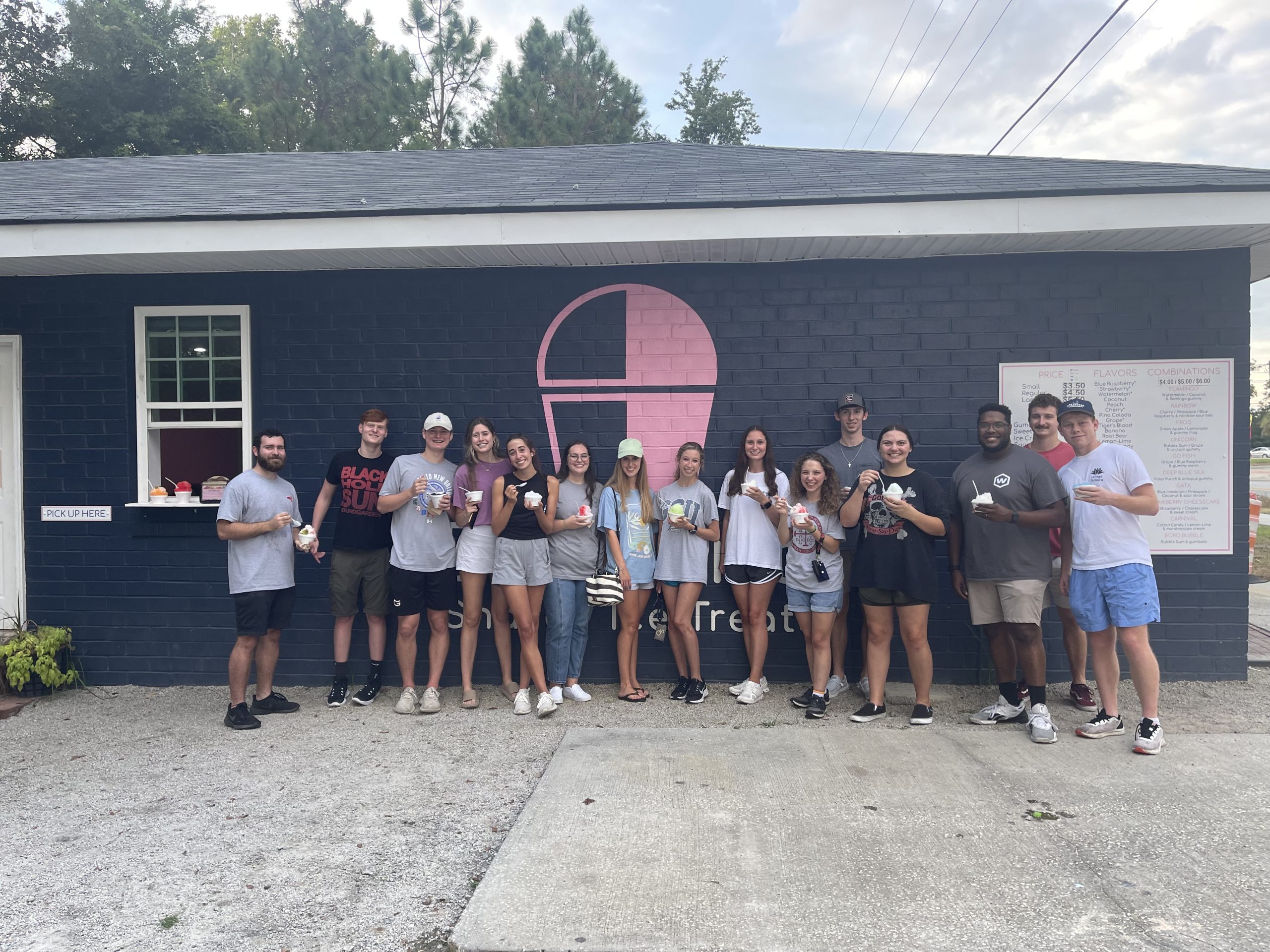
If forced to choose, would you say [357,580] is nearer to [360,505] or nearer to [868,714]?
[360,505]

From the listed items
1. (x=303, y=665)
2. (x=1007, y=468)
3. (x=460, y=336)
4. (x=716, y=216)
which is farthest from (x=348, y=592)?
(x=1007, y=468)

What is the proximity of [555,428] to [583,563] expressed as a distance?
1024 mm

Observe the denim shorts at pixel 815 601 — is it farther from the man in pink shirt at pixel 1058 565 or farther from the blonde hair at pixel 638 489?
the man in pink shirt at pixel 1058 565

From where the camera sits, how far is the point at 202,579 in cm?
577

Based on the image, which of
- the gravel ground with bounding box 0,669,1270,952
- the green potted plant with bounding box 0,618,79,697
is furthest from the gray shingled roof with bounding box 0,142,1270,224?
the gravel ground with bounding box 0,669,1270,952

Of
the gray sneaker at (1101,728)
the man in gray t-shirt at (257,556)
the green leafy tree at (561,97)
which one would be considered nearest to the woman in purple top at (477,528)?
the man in gray t-shirt at (257,556)

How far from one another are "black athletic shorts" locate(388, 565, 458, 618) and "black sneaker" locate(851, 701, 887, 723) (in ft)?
8.61

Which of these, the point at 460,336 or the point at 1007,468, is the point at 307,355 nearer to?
the point at 460,336

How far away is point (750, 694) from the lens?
5258 mm

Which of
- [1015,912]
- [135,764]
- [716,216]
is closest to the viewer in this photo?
[1015,912]

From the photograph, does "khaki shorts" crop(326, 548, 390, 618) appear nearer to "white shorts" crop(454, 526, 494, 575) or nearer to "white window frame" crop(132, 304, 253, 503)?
"white shorts" crop(454, 526, 494, 575)

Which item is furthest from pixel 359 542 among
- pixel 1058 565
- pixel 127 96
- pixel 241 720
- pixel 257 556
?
pixel 127 96

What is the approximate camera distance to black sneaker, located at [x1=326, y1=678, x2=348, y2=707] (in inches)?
211

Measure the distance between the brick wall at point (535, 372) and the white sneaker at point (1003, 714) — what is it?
73 centimetres
